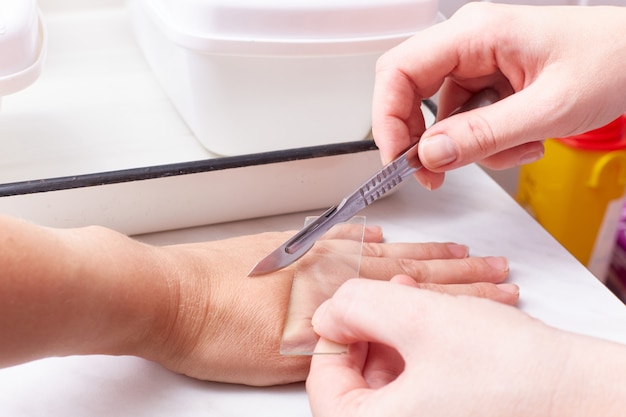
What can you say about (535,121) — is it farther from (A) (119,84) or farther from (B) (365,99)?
(A) (119,84)

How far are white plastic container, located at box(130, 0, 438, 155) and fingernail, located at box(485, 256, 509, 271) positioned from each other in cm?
22

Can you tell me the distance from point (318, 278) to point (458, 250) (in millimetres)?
192

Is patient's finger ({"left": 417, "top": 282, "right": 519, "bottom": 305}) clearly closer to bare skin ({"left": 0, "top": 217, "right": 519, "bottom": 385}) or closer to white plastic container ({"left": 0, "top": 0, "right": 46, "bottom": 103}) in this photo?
bare skin ({"left": 0, "top": 217, "right": 519, "bottom": 385})

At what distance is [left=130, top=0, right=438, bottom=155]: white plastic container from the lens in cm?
70

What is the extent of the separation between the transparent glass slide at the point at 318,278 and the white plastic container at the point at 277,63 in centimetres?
16

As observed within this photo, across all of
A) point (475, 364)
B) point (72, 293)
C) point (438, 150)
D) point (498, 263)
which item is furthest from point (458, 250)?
point (72, 293)

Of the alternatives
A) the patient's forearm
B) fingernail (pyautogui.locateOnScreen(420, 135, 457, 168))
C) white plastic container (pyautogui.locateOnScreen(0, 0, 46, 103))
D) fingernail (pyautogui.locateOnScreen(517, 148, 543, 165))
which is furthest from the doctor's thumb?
white plastic container (pyautogui.locateOnScreen(0, 0, 46, 103))

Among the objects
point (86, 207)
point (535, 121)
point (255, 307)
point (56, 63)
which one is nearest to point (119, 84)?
point (56, 63)

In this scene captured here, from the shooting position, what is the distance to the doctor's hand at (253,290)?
0.60m

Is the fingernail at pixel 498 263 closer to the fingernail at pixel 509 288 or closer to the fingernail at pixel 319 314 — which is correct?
the fingernail at pixel 509 288

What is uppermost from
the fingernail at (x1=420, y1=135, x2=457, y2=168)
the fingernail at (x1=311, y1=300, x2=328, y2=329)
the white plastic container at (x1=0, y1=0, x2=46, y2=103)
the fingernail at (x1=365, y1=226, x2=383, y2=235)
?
the white plastic container at (x1=0, y1=0, x2=46, y2=103)

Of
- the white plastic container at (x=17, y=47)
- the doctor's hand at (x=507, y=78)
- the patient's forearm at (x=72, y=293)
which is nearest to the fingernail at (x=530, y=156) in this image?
the doctor's hand at (x=507, y=78)

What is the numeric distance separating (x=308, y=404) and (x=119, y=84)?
61 centimetres

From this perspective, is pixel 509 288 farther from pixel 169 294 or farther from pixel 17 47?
→ pixel 17 47
